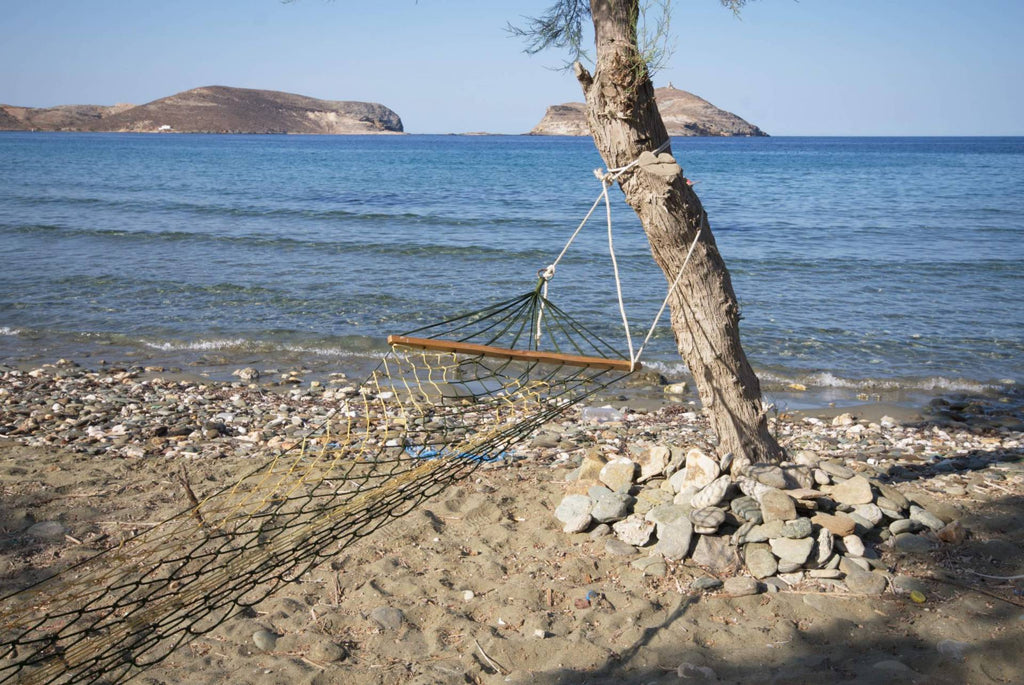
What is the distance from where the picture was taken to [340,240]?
682 inches

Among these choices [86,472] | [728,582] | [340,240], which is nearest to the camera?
[728,582]

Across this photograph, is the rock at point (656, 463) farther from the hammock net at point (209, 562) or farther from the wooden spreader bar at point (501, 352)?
the wooden spreader bar at point (501, 352)

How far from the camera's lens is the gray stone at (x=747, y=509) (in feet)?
13.2

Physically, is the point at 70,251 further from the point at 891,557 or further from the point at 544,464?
the point at 891,557

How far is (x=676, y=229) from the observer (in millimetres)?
3977

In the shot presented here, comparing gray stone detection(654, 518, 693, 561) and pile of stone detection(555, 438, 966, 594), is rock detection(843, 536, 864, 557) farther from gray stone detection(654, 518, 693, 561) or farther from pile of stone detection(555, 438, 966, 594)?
gray stone detection(654, 518, 693, 561)

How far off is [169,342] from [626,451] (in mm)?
6659

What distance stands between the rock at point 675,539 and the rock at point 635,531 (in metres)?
0.08

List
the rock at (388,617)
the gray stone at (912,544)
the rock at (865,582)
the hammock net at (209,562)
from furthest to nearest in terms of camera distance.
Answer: the gray stone at (912,544)
the rock at (865,582)
the rock at (388,617)
the hammock net at (209,562)

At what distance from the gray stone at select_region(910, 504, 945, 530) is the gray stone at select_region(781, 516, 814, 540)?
76 centimetres

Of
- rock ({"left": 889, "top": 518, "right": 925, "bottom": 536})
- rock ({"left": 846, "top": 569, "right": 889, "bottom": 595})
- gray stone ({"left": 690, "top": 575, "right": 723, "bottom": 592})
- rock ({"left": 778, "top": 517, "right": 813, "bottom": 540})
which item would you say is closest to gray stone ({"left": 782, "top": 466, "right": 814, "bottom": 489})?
rock ({"left": 778, "top": 517, "right": 813, "bottom": 540})

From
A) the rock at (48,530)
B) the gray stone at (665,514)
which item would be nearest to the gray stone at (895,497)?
the gray stone at (665,514)

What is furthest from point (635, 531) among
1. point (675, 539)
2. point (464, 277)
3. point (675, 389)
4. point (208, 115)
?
point (208, 115)

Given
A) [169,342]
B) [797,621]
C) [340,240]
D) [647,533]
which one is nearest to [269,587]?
[647,533]
